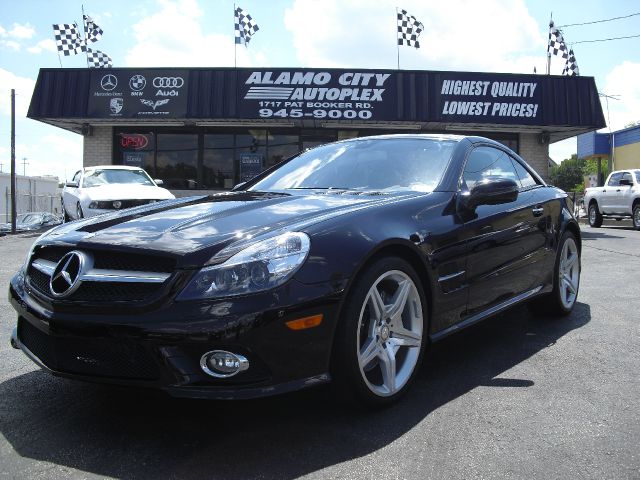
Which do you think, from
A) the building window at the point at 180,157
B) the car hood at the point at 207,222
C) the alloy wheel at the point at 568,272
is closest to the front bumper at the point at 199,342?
the car hood at the point at 207,222

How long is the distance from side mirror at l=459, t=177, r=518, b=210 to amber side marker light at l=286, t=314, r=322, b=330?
1.41 metres

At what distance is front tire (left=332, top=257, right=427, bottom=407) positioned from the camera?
260 cm

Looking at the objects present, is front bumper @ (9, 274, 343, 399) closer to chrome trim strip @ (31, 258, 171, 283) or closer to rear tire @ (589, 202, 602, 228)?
chrome trim strip @ (31, 258, 171, 283)

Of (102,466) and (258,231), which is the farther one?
(258,231)

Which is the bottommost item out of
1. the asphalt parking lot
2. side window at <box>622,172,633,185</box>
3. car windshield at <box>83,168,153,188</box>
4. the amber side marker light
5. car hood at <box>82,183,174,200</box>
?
the asphalt parking lot

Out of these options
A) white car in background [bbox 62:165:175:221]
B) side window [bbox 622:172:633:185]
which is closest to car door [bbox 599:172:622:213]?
side window [bbox 622:172:633:185]

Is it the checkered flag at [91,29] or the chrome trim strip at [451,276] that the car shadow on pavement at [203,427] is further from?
the checkered flag at [91,29]

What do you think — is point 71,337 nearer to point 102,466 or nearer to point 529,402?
point 102,466

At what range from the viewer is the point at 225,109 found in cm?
1571

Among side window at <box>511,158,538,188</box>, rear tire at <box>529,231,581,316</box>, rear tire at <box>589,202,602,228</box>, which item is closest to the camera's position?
side window at <box>511,158,538,188</box>

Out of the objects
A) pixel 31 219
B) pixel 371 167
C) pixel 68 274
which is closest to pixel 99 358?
pixel 68 274

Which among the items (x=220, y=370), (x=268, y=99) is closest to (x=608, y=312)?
(x=220, y=370)

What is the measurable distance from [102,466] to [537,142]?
17700 millimetres

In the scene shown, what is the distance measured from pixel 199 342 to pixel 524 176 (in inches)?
130
